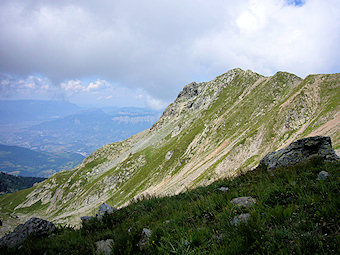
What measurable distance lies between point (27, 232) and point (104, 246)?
5.71 metres

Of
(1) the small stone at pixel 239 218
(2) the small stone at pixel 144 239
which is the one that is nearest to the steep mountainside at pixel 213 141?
(1) the small stone at pixel 239 218

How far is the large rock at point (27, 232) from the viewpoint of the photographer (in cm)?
846

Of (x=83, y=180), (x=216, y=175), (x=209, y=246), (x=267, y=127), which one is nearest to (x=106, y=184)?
(x=83, y=180)

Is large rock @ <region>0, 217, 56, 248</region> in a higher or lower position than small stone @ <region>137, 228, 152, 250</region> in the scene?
higher

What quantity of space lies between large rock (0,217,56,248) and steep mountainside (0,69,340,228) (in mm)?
12652

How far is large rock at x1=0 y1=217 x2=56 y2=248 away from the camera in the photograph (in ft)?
27.8

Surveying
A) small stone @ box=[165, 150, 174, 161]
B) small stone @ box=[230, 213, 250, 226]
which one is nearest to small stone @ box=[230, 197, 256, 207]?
small stone @ box=[230, 213, 250, 226]

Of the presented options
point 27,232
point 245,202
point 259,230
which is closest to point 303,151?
point 245,202

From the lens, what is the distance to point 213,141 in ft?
219

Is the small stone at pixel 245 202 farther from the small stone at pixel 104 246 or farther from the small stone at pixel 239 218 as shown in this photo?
the small stone at pixel 104 246

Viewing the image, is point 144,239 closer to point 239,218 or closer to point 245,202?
point 239,218

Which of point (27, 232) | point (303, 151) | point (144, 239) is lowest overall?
point (303, 151)

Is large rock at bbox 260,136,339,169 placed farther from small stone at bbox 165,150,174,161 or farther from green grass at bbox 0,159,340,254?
small stone at bbox 165,150,174,161

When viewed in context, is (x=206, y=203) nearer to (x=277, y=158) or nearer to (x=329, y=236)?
(x=329, y=236)
